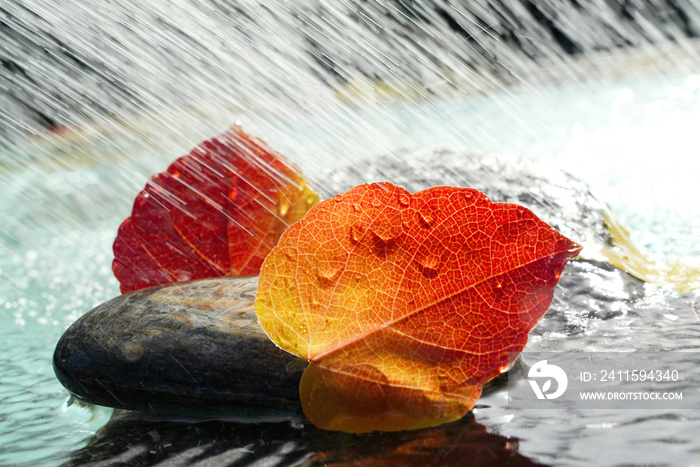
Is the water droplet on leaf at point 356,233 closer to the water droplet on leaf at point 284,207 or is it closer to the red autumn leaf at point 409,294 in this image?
the red autumn leaf at point 409,294

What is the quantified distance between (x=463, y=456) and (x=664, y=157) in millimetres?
3319

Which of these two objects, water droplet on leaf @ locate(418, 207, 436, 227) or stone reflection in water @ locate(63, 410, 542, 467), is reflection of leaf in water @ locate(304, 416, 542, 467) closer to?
stone reflection in water @ locate(63, 410, 542, 467)

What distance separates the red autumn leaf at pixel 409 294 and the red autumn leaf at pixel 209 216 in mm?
573

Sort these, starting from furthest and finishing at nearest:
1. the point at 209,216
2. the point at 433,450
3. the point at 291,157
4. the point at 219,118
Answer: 1. the point at 219,118
2. the point at 291,157
3. the point at 209,216
4. the point at 433,450

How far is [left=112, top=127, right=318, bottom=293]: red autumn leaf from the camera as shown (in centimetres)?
137

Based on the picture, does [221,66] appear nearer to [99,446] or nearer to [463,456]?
[99,446]

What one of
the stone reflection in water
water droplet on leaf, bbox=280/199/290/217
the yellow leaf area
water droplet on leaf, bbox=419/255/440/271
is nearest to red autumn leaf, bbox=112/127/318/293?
water droplet on leaf, bbox=280/199/290/217

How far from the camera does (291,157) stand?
62.9 inches

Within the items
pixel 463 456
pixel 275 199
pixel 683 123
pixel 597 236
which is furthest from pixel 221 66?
pixel 683 123

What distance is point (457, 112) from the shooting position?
6.54 m

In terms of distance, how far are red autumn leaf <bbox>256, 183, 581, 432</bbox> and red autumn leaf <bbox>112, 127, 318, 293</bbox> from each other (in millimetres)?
573

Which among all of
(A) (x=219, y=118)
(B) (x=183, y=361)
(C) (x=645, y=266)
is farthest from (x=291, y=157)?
(C) (x=645, y=266)

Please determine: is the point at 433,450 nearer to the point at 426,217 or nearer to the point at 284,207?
the point at 426,217

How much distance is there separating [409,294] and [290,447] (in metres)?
0.31
